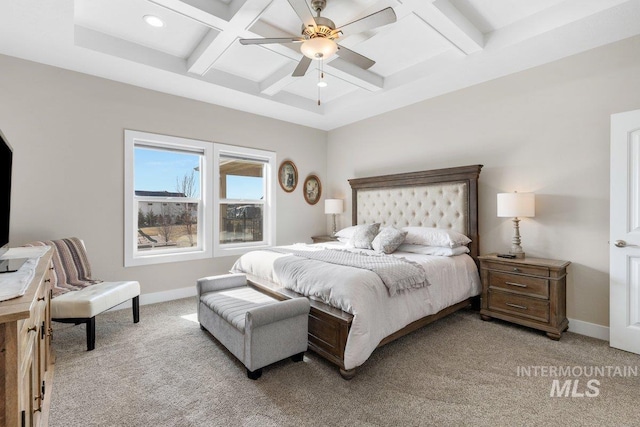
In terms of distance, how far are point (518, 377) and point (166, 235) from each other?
437cm

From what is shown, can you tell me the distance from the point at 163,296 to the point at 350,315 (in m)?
3.05

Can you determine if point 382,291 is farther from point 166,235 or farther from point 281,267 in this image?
point 166,235

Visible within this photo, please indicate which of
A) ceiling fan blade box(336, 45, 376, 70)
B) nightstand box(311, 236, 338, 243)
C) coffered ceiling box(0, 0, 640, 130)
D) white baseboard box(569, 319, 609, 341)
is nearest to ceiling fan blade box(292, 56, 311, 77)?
coffered ceiling box(0, 0, 640, 130)

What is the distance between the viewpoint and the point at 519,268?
3.11 metres

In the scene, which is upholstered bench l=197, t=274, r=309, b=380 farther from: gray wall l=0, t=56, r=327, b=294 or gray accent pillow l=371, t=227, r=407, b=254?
gray wall l=0, t=56, r=327, b=294

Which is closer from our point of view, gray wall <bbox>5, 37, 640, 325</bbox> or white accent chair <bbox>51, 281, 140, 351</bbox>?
white accent chair <bbox>51, 281, 140, 351</bbox>

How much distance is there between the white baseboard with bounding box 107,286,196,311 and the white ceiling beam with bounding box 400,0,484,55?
14.1ft

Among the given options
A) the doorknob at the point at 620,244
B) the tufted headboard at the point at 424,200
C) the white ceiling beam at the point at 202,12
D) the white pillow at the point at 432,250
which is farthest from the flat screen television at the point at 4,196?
the doorknob at the point at 620,244

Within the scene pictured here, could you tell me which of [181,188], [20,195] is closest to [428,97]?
[181,188]

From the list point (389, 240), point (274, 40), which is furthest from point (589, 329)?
point (274, 40)

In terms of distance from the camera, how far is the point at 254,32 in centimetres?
286

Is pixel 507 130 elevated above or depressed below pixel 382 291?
above

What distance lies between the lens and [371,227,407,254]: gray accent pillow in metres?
3.62

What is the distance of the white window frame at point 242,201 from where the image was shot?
4.61 meters
